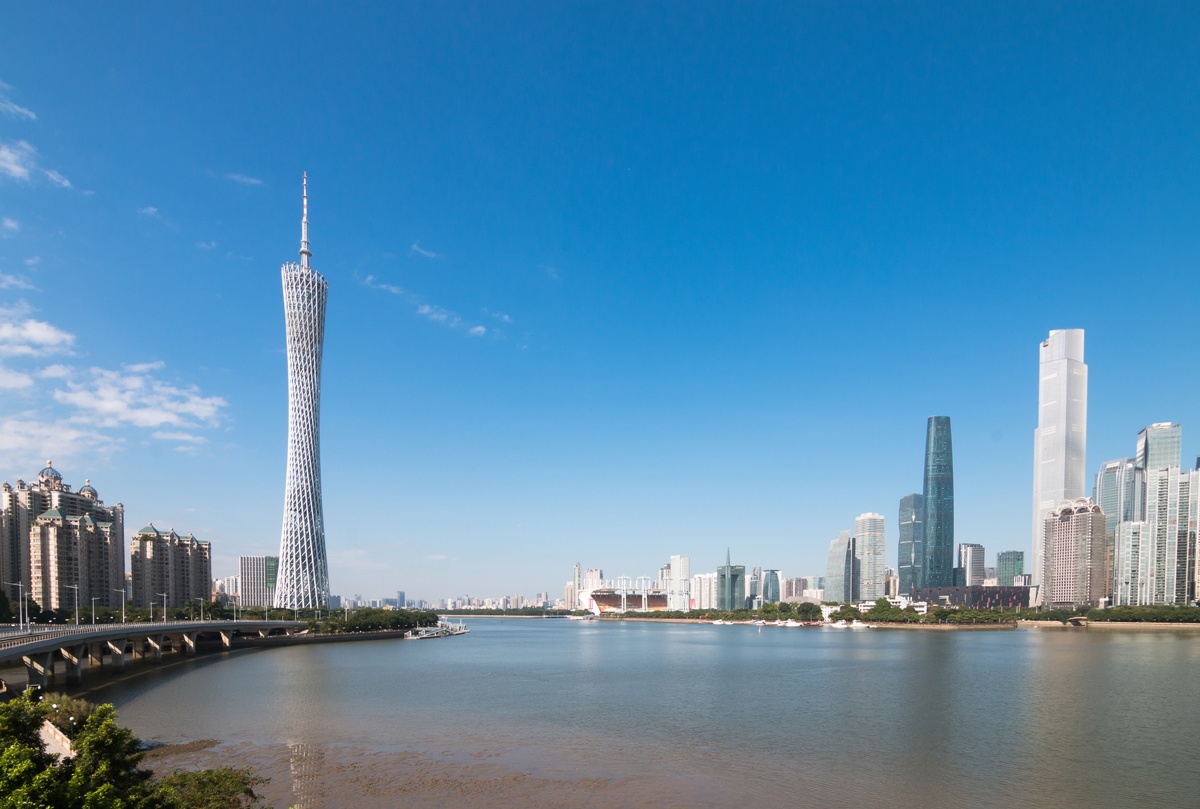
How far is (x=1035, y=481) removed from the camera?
494 ft

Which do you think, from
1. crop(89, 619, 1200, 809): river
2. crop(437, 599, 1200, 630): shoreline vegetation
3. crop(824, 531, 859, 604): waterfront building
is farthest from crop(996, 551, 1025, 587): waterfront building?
crop(89, 619, 1200, 809): river

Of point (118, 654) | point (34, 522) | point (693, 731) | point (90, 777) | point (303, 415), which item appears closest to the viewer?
point (90, 777)

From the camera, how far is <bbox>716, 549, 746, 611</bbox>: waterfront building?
156 meters

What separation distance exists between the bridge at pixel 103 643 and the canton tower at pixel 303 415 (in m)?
7.02

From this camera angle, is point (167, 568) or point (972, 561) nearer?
point (167, 568)

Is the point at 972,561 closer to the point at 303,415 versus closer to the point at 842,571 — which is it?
the point at 842,571

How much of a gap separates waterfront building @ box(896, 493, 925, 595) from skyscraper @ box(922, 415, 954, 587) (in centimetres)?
239

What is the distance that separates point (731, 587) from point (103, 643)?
130982 mm

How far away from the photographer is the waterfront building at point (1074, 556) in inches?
4173

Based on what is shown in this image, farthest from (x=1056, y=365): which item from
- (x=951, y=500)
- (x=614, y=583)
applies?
(x=614, y=583)

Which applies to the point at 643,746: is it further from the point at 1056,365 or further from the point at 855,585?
the point at 855,585

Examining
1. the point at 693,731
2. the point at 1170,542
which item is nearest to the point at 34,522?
the point at 693,731

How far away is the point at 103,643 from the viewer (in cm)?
4325

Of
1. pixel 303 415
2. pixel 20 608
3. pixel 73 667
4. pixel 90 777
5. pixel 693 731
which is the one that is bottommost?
pixel 20 608
